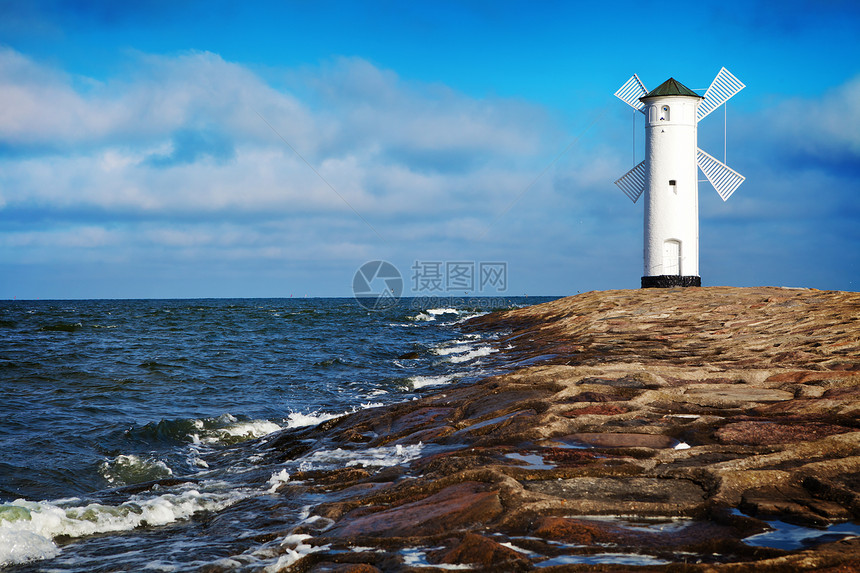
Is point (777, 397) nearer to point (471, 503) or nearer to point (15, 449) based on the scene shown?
point (471, 503)

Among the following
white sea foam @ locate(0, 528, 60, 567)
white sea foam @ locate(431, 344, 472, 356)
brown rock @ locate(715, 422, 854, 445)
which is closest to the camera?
brown rock @ locate(715, 422, 854, 445)

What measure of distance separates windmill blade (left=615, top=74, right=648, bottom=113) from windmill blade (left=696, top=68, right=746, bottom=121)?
9.73 ft

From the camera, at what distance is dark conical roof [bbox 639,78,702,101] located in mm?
28969

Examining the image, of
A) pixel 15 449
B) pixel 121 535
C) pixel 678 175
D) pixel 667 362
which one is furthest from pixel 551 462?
pixel 678 175

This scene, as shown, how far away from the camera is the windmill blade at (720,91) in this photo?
30.6m

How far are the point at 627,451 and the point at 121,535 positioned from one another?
4823 mm

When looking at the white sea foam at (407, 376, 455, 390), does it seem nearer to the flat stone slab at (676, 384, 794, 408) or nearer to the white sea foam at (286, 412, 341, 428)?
the white sea foam at (286, 412, 341, 428)

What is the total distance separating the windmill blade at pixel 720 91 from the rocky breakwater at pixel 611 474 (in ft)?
77.1

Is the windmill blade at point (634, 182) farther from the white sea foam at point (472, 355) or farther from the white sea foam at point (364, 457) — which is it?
the white sea foam at point (364, 457)

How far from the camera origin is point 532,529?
4.13 metres

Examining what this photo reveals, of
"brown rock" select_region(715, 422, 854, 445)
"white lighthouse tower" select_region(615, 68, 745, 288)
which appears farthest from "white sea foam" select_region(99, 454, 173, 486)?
"white lighthouse tower" select_region(615, 68, 745, 288)

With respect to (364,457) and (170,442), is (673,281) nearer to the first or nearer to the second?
(170,442)

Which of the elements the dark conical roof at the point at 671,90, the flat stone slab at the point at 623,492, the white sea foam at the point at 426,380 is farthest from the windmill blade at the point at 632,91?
the flat stone slab at the point at 623,492

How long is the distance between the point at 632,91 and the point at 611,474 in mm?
31078
